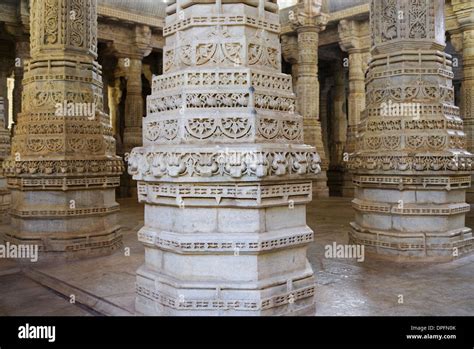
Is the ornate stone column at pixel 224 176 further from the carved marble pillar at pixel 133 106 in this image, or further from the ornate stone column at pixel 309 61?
the carved marble pillar at pixel 133 106

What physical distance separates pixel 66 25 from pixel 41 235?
2.71 metres

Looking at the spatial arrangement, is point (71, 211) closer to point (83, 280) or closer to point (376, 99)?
point (83, 280)

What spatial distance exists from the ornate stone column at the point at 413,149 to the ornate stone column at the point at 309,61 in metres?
7.90

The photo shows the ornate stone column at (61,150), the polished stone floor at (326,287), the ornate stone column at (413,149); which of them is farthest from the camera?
the ornate stone column at (61,150)

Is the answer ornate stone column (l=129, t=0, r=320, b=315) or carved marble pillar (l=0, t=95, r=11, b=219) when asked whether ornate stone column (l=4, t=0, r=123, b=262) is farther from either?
carved marble pillar (l=0, t=95, r=11, b=219)

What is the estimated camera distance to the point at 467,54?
12.0 metres

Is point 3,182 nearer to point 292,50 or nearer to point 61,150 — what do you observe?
point 61,150

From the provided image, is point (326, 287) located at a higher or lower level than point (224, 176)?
lower

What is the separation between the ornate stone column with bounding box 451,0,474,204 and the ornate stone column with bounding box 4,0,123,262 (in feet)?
31.4

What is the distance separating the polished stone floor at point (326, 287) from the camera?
3.70 meters

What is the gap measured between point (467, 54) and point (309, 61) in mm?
4282

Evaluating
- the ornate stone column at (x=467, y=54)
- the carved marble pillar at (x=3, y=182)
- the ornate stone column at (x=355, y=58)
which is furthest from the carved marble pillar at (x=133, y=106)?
the ornate stone column at (x=467, y=54)

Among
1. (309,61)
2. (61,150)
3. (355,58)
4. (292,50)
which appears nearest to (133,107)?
(292,50)

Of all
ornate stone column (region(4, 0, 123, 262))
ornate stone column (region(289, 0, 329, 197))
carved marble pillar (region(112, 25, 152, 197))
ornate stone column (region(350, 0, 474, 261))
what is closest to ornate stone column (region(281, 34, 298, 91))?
ornate stone column (region(289, 0, 329, 197))
